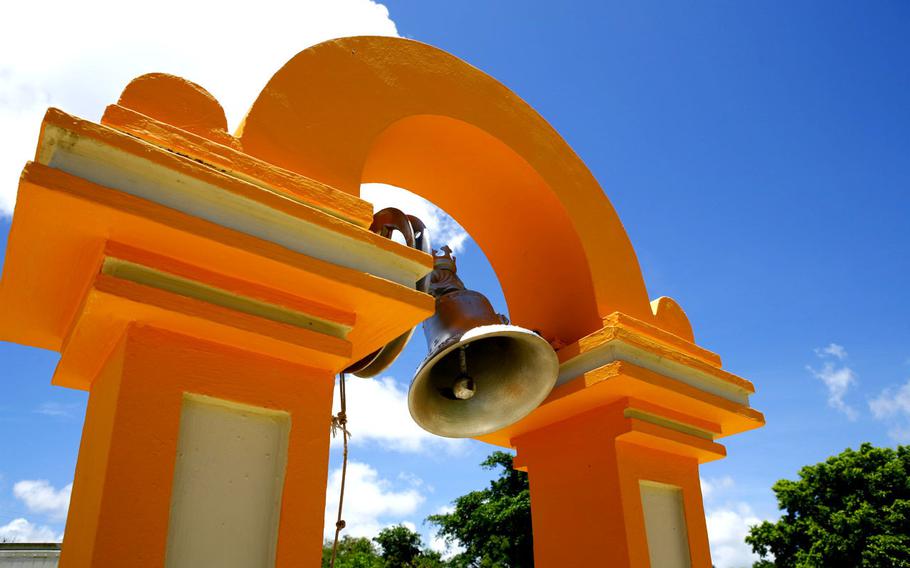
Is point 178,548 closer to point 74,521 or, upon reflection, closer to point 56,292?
point 74,521

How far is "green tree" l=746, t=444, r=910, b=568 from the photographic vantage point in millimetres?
14359

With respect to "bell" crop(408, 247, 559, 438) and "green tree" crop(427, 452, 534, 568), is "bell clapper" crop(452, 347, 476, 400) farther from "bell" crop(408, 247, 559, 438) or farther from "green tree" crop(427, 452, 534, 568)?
"green tree" crop(427, 452, 534, 568)

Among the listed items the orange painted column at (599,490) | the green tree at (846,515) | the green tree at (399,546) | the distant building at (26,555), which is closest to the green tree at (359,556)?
the green tree at (399,546)

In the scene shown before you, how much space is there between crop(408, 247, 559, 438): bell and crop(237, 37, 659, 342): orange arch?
0.52 m

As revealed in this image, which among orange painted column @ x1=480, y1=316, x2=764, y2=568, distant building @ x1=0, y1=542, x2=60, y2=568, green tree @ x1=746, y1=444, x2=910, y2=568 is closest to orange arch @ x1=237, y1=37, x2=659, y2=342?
orange painted column @ x1=480, y1=316, x2=764, y2=568

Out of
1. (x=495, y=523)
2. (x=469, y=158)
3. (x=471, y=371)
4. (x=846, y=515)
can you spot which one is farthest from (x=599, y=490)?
(x=495, y=523)

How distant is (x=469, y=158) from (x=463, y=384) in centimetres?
125

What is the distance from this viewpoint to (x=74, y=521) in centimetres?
211

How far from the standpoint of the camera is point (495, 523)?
1938 cm

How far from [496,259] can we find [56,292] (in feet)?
7.81

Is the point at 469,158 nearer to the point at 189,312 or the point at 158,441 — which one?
the point at 189,312

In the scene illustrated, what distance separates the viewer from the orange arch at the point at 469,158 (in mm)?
2723

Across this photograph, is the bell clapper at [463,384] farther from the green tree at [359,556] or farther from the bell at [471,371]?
the green tree at [359,556]

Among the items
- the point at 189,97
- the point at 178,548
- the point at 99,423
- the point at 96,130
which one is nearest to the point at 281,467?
the point at 178,548
